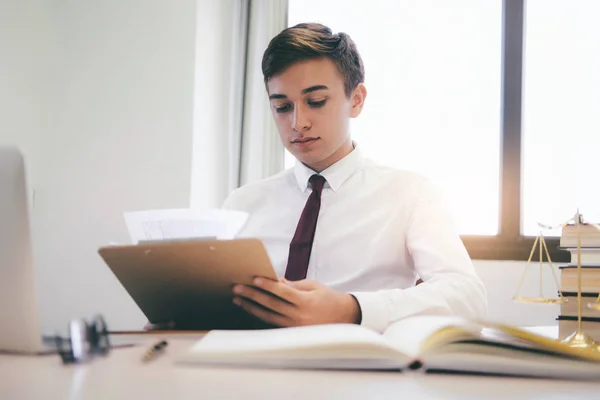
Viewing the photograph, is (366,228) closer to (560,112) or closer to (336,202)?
(336,202)

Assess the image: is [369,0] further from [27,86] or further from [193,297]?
[193,297]

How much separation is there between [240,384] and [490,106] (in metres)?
2.62

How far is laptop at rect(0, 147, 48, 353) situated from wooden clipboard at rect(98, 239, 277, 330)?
26 centimetres

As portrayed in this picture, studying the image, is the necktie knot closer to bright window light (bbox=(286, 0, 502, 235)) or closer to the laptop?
the laptop

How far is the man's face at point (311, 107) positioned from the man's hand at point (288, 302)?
2.20 ft

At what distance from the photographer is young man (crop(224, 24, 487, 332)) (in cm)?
155

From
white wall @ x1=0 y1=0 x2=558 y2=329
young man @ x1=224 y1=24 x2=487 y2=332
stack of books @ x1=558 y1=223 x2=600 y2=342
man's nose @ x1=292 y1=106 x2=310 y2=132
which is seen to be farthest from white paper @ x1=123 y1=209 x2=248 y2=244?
white wall @ x1=0 y1=0 x2=558 y2=329

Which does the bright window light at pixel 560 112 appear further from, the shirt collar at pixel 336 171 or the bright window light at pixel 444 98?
the shirt collar at pixel 336 171

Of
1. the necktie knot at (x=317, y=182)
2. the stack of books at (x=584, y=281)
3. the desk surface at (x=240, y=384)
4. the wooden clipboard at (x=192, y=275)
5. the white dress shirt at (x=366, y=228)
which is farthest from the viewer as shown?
the necktie knot at (x=317, y=182)

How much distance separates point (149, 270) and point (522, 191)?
2214 mm

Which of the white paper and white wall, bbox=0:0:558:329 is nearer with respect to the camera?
the white paper

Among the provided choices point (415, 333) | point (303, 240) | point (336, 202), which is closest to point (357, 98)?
point (336, 202)

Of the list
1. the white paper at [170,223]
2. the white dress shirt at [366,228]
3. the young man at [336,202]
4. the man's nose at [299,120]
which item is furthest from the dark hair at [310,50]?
the white paper at [170,223]

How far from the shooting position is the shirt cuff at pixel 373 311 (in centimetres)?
109
